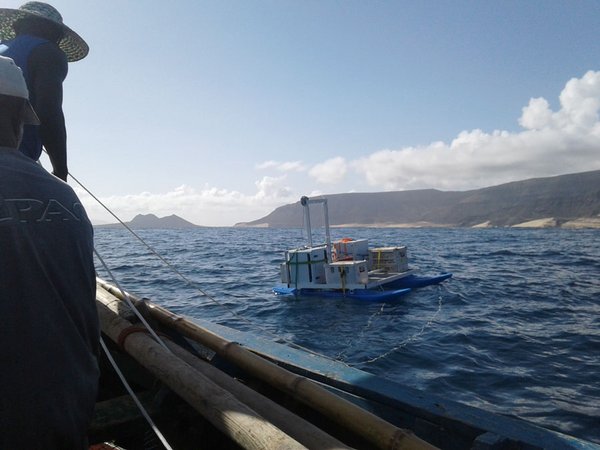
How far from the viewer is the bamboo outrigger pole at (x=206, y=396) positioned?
1.75 metres

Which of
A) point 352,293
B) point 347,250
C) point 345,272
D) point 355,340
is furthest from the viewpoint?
point 347,250

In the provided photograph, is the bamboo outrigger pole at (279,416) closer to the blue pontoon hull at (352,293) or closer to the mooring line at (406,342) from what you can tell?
the mooring line at (406,342)

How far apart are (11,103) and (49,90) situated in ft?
5.09

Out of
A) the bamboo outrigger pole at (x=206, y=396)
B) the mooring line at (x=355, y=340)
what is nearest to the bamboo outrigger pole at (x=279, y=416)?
the bamboo outrigger pole at (x=206, y=396)

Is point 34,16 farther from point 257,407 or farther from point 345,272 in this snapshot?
point 345,272

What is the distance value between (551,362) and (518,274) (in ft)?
47.8

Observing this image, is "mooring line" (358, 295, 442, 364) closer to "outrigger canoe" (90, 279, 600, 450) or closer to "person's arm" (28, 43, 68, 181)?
"outrigger canoe" (90, 279, 600, 450)

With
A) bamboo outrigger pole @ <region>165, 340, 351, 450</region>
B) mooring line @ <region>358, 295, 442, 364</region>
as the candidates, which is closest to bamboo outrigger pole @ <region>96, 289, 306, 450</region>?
bamboo outrigger pole @ <region>165, 340, 351, 450</region>

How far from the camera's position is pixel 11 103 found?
1.33 meters

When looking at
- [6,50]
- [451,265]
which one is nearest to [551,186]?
[451,265]

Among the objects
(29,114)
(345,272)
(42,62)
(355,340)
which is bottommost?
(355,340)

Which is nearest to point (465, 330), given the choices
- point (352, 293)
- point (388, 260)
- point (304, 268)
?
point (352, 293)

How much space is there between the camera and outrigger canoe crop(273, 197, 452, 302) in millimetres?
15258

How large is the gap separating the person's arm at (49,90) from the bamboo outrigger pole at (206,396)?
4.42 ft
